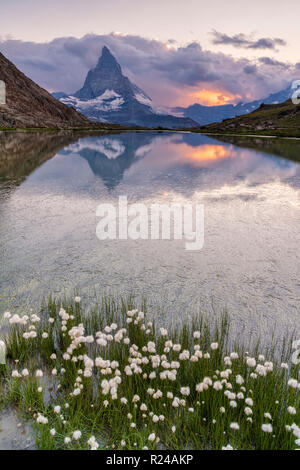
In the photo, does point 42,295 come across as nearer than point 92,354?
No

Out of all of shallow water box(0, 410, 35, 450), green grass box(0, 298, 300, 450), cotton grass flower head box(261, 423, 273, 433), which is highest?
cotton grass flower head box(261, 423, 273, 433)

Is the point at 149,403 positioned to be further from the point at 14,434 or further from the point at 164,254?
the point at 164,254

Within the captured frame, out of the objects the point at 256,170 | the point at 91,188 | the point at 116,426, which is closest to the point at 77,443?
the point at 116,426

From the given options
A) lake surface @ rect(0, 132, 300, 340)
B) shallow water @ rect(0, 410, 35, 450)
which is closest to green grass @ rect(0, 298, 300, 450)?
shallow water @ rect(0, 410, 35, 450)

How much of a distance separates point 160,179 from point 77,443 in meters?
28.6

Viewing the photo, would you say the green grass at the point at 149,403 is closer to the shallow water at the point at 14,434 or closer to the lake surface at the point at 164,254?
the shallow water at the point at 14,434

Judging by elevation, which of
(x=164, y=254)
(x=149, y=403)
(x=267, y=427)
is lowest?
(x=149, y=403)

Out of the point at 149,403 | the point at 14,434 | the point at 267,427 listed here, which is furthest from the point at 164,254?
the point at 267,427

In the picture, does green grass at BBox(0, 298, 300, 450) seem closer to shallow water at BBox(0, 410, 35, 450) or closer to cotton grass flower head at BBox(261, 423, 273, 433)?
shallow water at BBox(0, 410, 35, 450)

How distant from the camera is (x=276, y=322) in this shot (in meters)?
8.55

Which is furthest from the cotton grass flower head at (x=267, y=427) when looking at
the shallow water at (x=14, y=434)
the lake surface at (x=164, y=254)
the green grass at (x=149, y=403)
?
the lake surface at (x=164, y=254)
